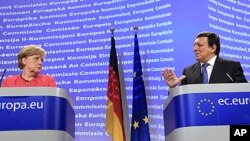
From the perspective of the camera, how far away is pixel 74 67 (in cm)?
512

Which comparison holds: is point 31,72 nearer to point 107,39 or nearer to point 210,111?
point 210,111

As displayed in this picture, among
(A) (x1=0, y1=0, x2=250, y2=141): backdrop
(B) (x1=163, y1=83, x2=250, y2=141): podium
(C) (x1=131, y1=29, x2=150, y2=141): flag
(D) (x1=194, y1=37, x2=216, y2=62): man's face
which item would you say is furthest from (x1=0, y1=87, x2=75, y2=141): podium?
(A) (x1=0, y1=0, x2=250, y2=141): backdrop

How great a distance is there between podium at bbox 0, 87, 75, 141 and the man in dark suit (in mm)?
916

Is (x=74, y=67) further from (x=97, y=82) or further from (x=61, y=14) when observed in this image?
(x=61, y=14)

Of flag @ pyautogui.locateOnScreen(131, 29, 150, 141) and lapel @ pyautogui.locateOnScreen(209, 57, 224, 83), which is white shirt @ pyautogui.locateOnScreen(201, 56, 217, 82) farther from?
Result: flag @ pyautogui.locateOnScreen(131, 29, 150, 141)

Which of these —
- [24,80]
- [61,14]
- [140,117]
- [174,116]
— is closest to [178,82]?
[174,116]

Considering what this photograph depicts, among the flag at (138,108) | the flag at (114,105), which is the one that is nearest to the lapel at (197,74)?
the flag at (138,108)

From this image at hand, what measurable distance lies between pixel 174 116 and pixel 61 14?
328cm

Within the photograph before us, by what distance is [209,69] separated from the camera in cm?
307

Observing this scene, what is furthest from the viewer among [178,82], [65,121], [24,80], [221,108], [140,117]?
[140,117]

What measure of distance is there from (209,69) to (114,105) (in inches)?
75.1

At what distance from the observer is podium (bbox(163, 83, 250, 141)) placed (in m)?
2.28

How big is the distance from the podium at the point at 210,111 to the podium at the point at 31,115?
2.31 ft

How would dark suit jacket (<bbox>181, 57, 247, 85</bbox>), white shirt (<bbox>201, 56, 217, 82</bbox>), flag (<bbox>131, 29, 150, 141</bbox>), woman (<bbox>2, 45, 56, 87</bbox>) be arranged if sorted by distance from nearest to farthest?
dark suit jacket (<bbox>181, 57, 247, 85</bbox>)
white shirt (<bbox>201, 56, 217, 82</bbox>)
woman (<bbox>2, 45, 56, 87</bbox>)
flag (<bbox>131, 29, 150, 141</bbox>)
